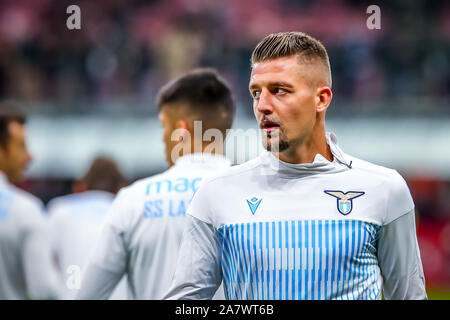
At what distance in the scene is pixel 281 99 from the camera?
2.51 metres

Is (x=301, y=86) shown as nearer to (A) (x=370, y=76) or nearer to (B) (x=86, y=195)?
(B) (x=86, y=195)

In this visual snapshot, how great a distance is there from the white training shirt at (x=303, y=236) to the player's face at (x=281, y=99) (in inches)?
4.4

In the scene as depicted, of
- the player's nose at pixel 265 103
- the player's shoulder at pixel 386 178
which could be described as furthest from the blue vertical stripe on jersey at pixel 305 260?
the player's nose at pixel 265 103

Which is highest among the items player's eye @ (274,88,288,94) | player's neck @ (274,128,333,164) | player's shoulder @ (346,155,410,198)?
player's eye @ (274,88,288,94)

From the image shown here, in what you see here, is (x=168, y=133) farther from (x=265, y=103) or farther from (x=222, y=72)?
(x=222, y=72)

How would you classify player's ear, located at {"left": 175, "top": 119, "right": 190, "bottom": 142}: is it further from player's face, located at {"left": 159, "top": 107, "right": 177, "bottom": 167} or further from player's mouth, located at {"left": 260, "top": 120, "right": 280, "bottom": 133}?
player's mouth, located at {"left": 260, "top": 120, "right": 280, "bottom": 133}

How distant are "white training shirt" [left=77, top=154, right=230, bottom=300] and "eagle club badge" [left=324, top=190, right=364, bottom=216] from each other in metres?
1.14

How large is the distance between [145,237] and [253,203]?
107cm

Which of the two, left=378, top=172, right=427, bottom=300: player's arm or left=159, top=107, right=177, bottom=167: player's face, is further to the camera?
left=159, top=107, right=177, bottom=167: player's face

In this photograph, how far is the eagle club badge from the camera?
8.23ft

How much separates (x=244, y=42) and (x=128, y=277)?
38.8 feet

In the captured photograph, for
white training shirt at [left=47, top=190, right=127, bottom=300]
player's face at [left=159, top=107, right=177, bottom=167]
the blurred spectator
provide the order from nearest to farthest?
1. player's face at [left=159, top=107, right=177, bottom=167]
2. white training shirt at [left=47, top=190, right=127, bottom=300]
3. the blurred spectator

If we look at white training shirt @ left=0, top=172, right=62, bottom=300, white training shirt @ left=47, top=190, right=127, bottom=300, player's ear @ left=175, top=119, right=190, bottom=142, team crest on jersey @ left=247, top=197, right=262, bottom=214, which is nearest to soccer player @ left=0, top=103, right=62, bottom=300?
white training shirt @ left=0, top=172, right=62, bottom=300

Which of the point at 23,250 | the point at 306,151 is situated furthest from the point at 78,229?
the point at 306,151
